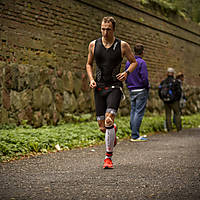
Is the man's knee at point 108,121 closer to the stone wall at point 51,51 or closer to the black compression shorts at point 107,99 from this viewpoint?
the black compression shorts at point 107,99

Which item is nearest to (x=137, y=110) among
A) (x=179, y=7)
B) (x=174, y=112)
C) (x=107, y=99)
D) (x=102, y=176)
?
(x=174, y=112)

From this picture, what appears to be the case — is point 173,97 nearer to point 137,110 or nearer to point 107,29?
point 137,110

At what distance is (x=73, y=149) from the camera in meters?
6.84

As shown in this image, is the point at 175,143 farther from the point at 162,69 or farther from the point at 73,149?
the point at 162,69

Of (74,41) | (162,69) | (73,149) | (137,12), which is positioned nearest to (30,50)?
(74,41)

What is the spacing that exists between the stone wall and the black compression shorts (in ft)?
11.9

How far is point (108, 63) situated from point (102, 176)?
1.51 metres

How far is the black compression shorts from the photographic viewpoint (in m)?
4.85

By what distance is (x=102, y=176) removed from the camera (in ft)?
14.0

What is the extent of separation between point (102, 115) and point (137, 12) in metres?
8.64

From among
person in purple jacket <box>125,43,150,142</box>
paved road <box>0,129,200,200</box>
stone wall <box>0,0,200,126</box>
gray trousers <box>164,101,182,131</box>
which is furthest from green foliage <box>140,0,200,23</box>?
paved road <box>0,129,200,200</box>

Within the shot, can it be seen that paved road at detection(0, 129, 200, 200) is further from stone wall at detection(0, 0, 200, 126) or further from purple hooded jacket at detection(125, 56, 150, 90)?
stone wall at detection(0, 0, 200, 126)

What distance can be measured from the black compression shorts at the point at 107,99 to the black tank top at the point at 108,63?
88 millimetres

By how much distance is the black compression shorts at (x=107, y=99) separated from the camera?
485 cm
